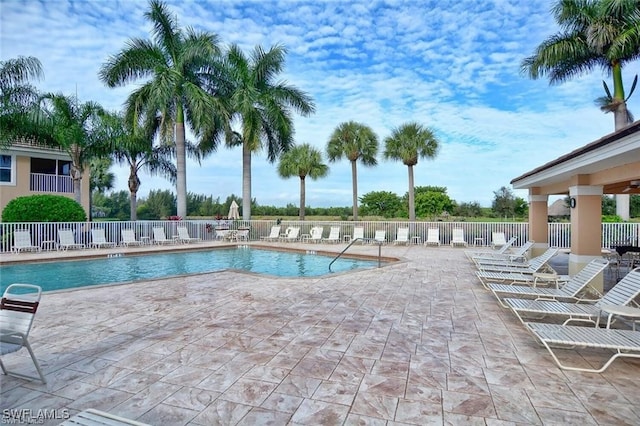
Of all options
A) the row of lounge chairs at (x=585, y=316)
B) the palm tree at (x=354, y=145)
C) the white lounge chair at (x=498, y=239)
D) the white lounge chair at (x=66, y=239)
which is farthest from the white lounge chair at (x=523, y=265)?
the palm tree at (x=354, y=145)

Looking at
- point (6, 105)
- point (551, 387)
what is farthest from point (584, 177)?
point (6, 105)

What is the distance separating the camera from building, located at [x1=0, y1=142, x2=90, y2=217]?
18016 millimetres

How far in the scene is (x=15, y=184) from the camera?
722 inches

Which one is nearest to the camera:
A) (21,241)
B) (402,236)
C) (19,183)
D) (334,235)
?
(21,241)

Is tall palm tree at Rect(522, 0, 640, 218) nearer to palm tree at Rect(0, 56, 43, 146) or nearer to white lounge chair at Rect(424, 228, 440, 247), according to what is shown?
white lounge chair at Rect(424, 228, 440, 247)

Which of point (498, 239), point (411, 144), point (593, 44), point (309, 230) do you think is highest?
point (593, 44)

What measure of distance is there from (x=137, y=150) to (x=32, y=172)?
5.55 meters

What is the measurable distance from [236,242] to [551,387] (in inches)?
622

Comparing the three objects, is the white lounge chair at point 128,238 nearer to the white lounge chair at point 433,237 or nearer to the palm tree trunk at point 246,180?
the palm tree trunk at point 246,180

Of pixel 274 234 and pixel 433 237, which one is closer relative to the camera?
pixel 433 237

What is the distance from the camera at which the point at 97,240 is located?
47.2 feet

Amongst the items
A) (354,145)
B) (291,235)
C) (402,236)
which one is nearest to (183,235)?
(291,235)

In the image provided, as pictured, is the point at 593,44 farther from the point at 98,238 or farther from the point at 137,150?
the point at 137,150

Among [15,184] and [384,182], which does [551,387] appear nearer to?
[15,184]
